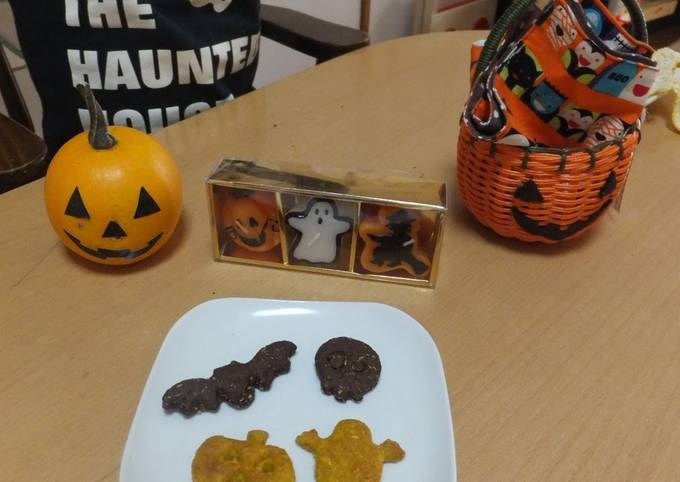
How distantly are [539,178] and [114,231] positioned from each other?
1.34 feet

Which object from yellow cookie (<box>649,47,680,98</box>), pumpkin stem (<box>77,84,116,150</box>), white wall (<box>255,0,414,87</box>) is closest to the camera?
pumpkin stem (<box>77,84,116,150</box>)

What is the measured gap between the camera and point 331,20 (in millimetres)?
1763

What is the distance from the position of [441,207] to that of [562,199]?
0.43 feet

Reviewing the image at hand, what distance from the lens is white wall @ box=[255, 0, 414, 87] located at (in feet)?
5.52

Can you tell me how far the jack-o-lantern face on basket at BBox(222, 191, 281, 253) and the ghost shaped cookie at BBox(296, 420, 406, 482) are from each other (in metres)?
0.21

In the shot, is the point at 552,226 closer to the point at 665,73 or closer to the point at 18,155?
the point at 665,73

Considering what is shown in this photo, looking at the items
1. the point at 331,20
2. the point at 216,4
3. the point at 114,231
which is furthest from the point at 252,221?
the point at 331,20

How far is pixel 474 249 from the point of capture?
64 cm

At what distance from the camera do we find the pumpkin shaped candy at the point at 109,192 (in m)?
0.53

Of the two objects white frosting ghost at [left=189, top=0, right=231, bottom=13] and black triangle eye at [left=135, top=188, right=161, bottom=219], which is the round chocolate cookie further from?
white frosting ghost at [left=189, top=0, right=231, bottom=13]

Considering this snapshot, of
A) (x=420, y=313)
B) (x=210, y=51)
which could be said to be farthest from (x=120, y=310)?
(x=210, y=51)

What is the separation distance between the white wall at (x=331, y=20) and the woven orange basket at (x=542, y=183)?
1.15 m

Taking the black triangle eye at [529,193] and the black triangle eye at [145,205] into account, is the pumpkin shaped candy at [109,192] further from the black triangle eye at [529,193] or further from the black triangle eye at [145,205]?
the black triangle eye at [529,193]

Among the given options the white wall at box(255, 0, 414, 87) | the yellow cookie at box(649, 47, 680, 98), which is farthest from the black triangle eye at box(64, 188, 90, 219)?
the white wall at box(255, 0, 414, 87)
